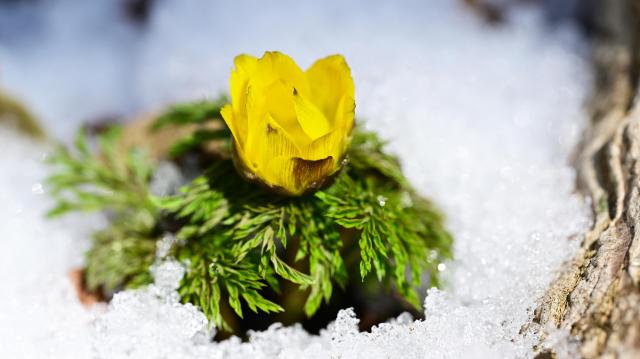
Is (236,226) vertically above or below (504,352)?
below

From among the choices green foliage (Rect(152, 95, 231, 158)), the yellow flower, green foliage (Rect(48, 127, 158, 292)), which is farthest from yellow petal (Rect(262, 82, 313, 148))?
green foliage (Rect(48, 127, 158, 292))

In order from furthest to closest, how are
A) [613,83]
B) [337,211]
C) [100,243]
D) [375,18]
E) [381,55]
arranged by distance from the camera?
[375,18]
[381,55]
[613,83]
[100,243]
[337,211]

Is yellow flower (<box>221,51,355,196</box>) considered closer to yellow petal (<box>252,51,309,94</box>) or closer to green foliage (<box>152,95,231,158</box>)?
yellow petal (<box>252,51,309,94</box>)

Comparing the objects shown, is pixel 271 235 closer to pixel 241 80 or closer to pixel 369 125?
pixel 241 80

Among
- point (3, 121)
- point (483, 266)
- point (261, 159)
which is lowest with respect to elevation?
point (3, 121)

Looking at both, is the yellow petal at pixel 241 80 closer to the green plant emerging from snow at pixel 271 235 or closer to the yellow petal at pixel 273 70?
the yellow petal at pixel 273 70

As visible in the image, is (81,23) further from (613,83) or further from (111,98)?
(613,83)

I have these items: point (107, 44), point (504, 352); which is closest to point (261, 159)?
point (504, 352)
